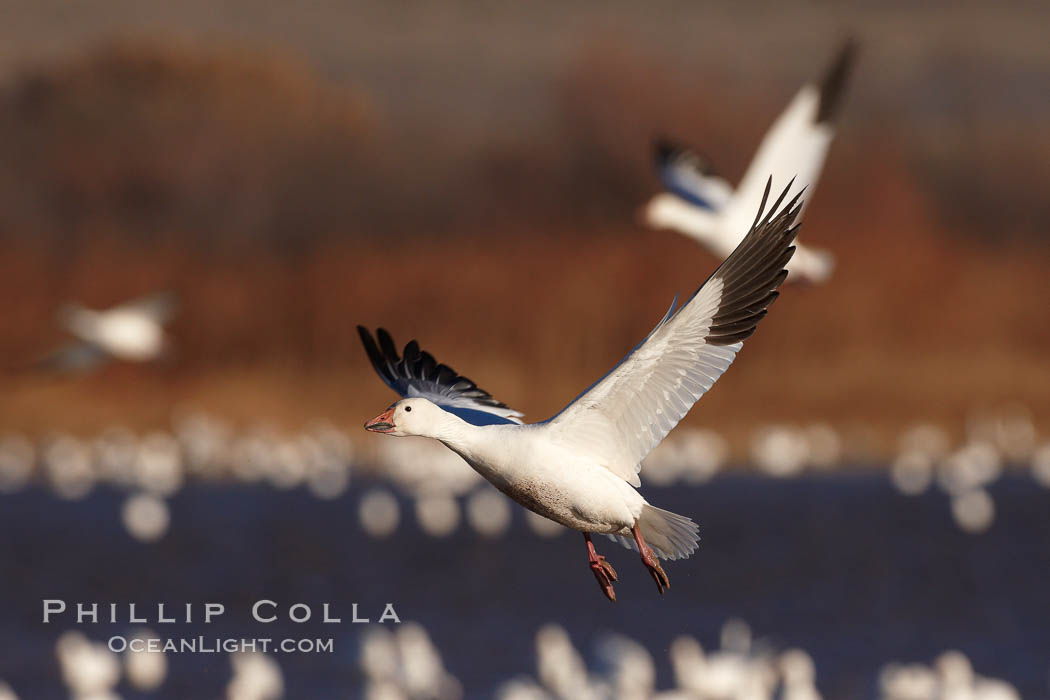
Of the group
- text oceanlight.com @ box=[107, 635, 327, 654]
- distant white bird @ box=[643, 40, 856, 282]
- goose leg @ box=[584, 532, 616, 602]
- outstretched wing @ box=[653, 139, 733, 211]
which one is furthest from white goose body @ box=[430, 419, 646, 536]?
text oceanlight.com @ box=[107, 635, 327, 654]

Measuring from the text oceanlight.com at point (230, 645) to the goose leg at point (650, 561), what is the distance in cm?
824

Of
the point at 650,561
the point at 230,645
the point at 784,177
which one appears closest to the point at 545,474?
the point at 650,561

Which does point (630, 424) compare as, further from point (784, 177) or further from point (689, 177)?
point (689, 177)

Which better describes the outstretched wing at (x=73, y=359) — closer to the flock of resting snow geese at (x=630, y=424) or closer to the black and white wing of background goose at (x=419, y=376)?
the black and white wing of background goose at (x=419, y=376)

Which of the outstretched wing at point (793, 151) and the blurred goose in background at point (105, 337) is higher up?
the blurred goose in background at point (105, 337)

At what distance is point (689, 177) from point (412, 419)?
19.2ft

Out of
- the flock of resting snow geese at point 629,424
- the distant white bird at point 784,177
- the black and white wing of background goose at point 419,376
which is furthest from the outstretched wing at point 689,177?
the flock of resting snow geese at point 629,424

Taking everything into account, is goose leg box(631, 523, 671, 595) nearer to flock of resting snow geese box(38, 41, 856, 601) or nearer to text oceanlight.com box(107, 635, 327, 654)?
flock of resting snow geese box(38, 41, 856, 601)

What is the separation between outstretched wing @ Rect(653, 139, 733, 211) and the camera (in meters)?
11.9

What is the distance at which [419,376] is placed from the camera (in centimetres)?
825

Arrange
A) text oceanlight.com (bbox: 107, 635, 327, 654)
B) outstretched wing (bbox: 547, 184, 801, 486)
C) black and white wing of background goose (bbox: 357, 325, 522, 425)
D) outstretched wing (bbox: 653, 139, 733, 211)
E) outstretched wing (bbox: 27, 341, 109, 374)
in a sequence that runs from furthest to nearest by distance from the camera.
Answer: outstretched wing (bbox: 27, 341, 109, 374) → text oceanlight.com (bbox: 107, 635, 327, 654) → outstretched wing (bbox: 653, 139, 733, 211) → black and white wing of background goose (bbox: 357, 325, 522, 425) → outstretched wing (bbox: 547, 184, 801, 486)

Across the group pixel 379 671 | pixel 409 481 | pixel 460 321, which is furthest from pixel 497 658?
pixel 460 321

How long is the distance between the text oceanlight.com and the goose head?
8.17 m

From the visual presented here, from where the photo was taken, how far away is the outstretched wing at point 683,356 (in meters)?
6.68
